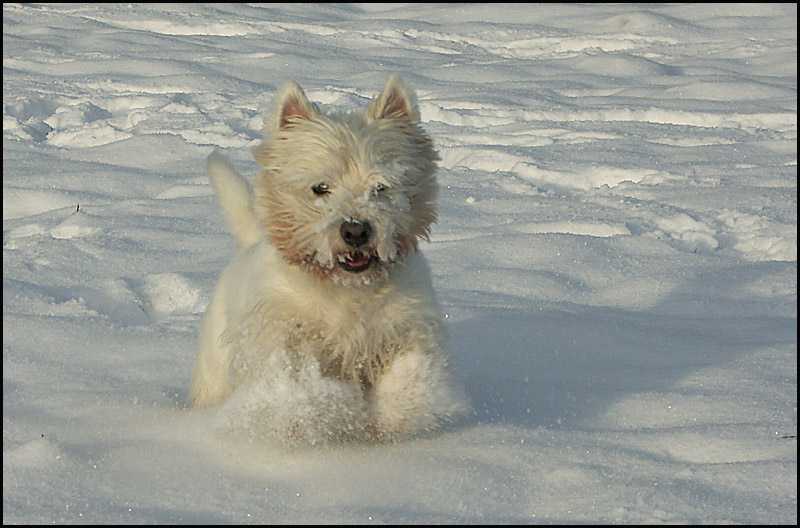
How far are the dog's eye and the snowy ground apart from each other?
81 centimetres

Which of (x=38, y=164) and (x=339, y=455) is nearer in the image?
(x=339, y=455)

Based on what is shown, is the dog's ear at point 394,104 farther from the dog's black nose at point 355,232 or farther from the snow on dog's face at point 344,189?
the dog's black nose at point 355,232

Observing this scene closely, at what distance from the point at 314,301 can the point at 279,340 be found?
6.7 inches

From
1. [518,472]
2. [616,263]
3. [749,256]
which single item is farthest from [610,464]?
[749,256]

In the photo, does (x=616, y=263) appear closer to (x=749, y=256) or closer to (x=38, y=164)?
(x=749, y=256)

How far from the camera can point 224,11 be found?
43.5 feet

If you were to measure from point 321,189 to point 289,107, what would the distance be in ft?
1.25

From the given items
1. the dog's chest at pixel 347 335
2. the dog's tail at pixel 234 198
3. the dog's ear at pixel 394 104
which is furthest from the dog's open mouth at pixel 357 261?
the dog's tail at pixel 234 198

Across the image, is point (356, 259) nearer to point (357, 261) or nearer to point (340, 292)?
point (357, 261)

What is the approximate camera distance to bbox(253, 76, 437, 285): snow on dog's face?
2.98 metres

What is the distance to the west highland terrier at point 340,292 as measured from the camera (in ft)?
9.77

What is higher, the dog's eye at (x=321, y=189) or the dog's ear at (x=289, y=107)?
the dog's ear at (x=289, y=107)

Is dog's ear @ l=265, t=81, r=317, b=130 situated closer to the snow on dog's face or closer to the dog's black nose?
the snow on dog's face

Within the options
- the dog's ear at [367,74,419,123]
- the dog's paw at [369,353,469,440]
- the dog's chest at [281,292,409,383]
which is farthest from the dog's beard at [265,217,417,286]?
the dog's ear at [367,74,419,123]
